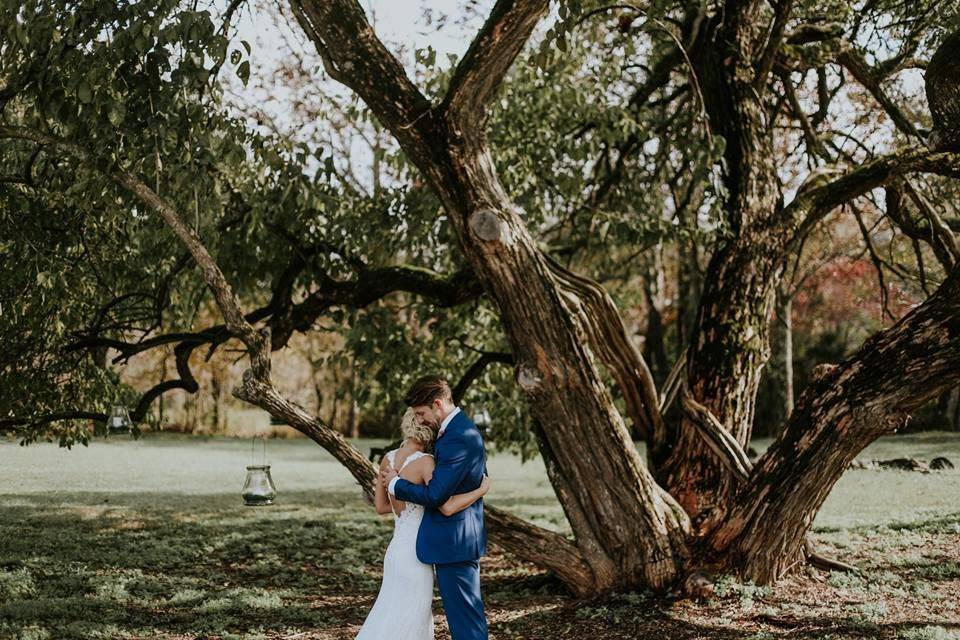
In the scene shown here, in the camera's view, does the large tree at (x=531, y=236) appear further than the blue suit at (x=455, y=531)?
Yes

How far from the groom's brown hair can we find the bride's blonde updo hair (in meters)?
0.08

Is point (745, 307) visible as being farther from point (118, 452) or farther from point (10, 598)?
point (118, 452)

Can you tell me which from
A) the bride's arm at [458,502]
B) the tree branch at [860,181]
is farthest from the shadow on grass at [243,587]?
the tree branch at [860,181]

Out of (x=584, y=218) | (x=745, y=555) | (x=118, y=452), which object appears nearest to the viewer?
(x=745, y=555)

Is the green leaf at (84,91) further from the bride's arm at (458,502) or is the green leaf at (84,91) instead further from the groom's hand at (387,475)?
the bride's arm at (458,502)

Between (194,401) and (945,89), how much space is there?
22083 millimetres

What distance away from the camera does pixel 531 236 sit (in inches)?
320

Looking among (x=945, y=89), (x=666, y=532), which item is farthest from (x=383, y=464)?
(x=945, y=89)

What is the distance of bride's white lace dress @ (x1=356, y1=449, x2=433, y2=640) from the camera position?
207 inches

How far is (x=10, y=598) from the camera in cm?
776

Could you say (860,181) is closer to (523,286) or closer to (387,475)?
(523,286)

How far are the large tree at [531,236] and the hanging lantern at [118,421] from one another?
0.31m

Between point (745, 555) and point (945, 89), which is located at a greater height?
point (945, 89)

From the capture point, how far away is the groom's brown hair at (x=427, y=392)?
5.30 metres
